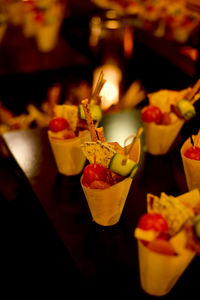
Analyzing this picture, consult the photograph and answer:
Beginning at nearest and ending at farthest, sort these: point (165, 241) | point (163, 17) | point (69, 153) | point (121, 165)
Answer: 1. point (165, 241)
2. point (121, 165)
3. point (69, 153)
4. point (163, 17)

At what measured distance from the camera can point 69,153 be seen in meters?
1.19

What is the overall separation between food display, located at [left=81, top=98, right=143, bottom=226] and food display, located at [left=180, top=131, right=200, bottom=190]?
0.58 feet

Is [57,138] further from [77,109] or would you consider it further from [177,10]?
[177,10]

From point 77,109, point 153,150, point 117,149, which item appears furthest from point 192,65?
point 117,149

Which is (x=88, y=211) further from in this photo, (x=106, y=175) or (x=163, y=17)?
(x=163, y=17)

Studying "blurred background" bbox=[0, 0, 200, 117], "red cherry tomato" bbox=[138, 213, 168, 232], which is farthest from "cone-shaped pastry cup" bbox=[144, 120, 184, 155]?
"blurred background" bbox=[0, 0, 200, 117]

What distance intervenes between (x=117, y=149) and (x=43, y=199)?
33cm

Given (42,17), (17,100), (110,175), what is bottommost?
(17,100)

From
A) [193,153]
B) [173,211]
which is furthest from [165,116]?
[173,211]

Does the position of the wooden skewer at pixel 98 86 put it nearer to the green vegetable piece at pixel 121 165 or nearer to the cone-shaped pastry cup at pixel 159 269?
the green vegetable piece at pixel 121 165

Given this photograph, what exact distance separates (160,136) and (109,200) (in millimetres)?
441

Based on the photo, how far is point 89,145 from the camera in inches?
36.9

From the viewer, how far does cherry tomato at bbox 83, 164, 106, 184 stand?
931mm

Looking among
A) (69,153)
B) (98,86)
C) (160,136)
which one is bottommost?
(160,136)
